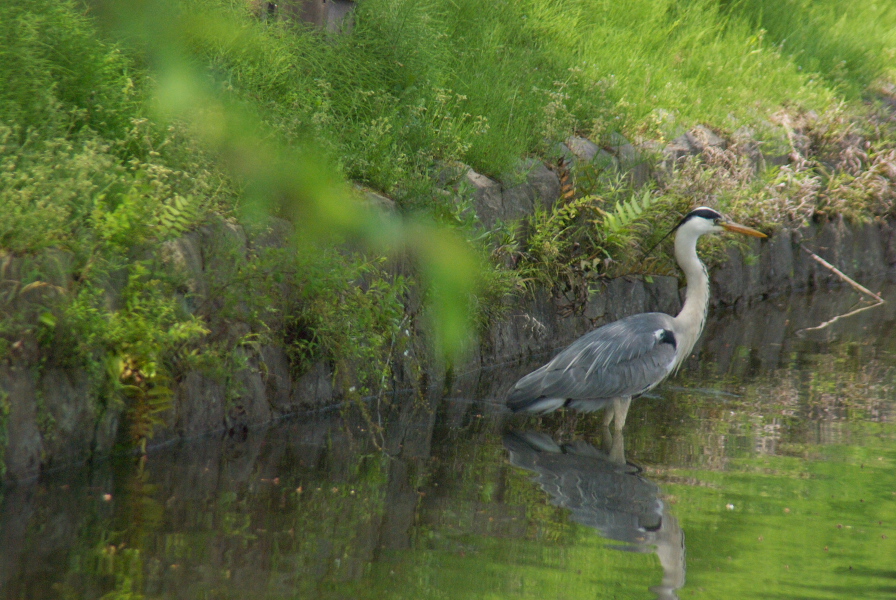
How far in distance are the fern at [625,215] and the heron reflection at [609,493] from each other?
2932 mm

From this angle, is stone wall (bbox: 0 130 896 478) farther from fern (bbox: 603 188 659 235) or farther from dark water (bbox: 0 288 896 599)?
fern (bbox: 603 188 659 235)

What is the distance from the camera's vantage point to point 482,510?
201 inches

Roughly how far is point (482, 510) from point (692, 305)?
3.36 metres

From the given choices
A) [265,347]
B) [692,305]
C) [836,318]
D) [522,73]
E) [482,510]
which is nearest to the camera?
[482,510]

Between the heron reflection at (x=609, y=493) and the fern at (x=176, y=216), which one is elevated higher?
A: the fern at (x=176, y=216)

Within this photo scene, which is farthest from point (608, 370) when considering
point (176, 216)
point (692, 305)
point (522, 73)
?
point (522, 73)

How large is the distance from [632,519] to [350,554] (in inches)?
61.6

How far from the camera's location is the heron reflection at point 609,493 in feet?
15.5

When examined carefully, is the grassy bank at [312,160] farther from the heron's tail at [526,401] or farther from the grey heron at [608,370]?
the grey heron at [608,370]

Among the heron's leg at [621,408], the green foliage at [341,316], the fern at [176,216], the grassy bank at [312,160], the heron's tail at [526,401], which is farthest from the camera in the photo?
the heron's leg at [621,408]

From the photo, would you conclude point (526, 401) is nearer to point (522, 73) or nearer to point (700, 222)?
point (700, 222)

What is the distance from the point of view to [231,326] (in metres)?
6.21

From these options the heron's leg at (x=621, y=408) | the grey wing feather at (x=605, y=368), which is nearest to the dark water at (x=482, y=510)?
the heron's leg at (x=621, y=408)

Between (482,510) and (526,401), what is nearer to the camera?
(482,510)
